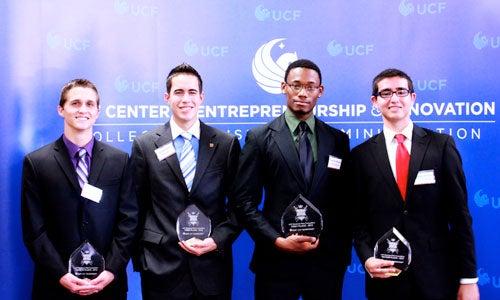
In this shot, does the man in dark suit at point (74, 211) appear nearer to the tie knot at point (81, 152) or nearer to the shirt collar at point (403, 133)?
the tie knot at point (81, 152)

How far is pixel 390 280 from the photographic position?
2738mm

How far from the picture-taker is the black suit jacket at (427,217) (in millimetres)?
2689

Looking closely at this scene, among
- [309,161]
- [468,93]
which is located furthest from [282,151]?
[468,93]

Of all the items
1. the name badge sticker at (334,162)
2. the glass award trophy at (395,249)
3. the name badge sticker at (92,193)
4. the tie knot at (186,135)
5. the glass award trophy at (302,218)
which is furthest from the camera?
the tie knot at (186,135)

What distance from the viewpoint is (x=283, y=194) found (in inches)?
113

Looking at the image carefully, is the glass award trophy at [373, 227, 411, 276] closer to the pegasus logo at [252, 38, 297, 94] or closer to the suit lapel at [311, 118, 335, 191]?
the suit lapel at [311, 118, 335, 191]

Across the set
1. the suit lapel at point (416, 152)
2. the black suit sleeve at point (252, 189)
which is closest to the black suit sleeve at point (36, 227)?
the black suit sleeve at point (252, 189)

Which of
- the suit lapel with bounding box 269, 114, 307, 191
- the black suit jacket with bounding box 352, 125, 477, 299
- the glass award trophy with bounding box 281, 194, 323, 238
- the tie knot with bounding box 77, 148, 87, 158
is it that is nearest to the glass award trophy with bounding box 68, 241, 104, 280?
the tie knot with bounding box 77, 148, 87, 158

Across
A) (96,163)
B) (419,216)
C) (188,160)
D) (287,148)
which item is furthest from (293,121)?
(96,163)

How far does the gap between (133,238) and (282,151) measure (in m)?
1.03

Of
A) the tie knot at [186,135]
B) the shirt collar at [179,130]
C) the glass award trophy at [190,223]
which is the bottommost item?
the glass award trophy at [190,223]

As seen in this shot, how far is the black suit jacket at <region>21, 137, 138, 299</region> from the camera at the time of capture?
2803mm

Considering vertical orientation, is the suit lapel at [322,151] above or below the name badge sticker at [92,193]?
above

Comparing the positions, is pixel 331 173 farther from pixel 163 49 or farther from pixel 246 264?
pixel 163 49
